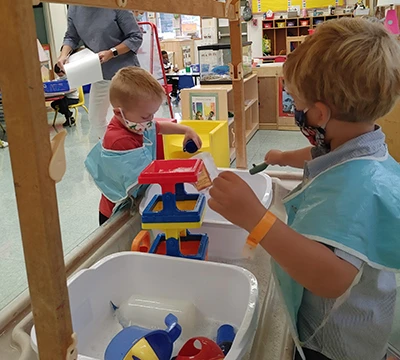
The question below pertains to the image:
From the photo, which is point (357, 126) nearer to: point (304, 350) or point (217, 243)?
point (304, 350)

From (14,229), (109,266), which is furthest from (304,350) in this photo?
(14,229)

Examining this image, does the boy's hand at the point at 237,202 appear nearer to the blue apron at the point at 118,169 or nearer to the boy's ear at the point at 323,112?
the boy's ear at the point at 323,112

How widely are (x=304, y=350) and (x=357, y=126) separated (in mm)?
415

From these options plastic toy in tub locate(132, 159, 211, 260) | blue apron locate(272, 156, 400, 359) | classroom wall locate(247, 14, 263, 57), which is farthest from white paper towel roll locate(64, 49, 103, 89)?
classroom wall locate(247, 14, 263, 57)

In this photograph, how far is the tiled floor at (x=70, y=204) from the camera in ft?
5.82

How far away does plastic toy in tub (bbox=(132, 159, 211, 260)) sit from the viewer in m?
1.02

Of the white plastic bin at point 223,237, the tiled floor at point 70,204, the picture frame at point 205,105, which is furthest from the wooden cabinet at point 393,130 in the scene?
the white plastic bin at point 223,237

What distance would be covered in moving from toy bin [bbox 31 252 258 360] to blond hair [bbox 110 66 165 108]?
19.5 inches

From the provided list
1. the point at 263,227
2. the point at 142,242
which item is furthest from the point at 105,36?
the point at 263,227

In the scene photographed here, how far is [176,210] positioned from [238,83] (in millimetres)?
870

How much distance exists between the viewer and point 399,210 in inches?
26.2

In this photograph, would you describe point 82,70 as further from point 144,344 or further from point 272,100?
point 272,100

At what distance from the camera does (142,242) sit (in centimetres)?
118

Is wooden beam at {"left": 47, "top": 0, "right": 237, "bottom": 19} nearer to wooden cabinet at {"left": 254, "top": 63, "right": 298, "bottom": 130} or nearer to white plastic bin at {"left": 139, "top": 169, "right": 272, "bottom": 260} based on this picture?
white plastic bin at {"left": 139, "top": 169, "right": 272, "bottom": 260}
